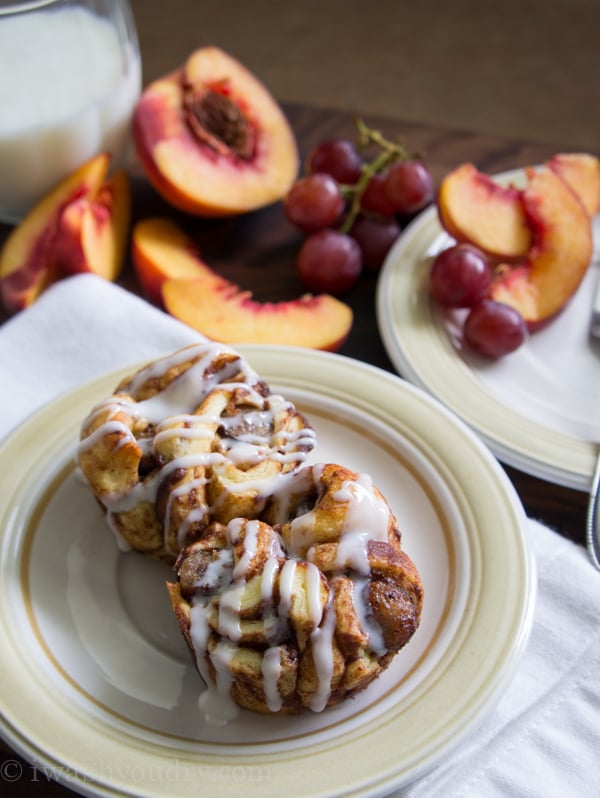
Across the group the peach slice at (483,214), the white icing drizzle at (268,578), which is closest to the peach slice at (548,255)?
the peach slice at (483,214)

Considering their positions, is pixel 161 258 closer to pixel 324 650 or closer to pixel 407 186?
pixel 407 186

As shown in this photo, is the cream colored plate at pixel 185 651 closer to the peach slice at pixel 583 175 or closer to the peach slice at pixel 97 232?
the peach slice at pixel 97 232

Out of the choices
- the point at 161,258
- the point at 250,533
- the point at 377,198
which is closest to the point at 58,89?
the point at 161,258

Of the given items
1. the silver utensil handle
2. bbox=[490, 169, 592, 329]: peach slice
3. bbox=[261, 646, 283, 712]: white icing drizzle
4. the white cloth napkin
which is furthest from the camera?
bbox=[490, 169, 592, 329]: peach slice

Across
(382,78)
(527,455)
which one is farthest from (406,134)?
(382,78)

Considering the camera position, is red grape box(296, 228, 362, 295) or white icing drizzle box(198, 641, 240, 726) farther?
red grape box(296, 228, 362, 295)

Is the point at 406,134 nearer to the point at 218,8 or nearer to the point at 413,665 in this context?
the point at 413,665

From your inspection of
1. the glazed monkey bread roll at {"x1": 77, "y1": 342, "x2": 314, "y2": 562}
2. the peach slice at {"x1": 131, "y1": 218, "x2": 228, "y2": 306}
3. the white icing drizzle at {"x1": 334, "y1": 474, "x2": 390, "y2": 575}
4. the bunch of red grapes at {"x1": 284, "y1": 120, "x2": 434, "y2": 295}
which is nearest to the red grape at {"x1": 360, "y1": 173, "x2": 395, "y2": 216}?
the bunch of red grapes at {"x1": 284, "y1": 120, "x2": 434, "y2": 295}

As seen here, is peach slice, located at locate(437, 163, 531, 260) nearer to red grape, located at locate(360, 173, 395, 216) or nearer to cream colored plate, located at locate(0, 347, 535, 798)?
red grape, located at locate(360, 173, 395, 216)
